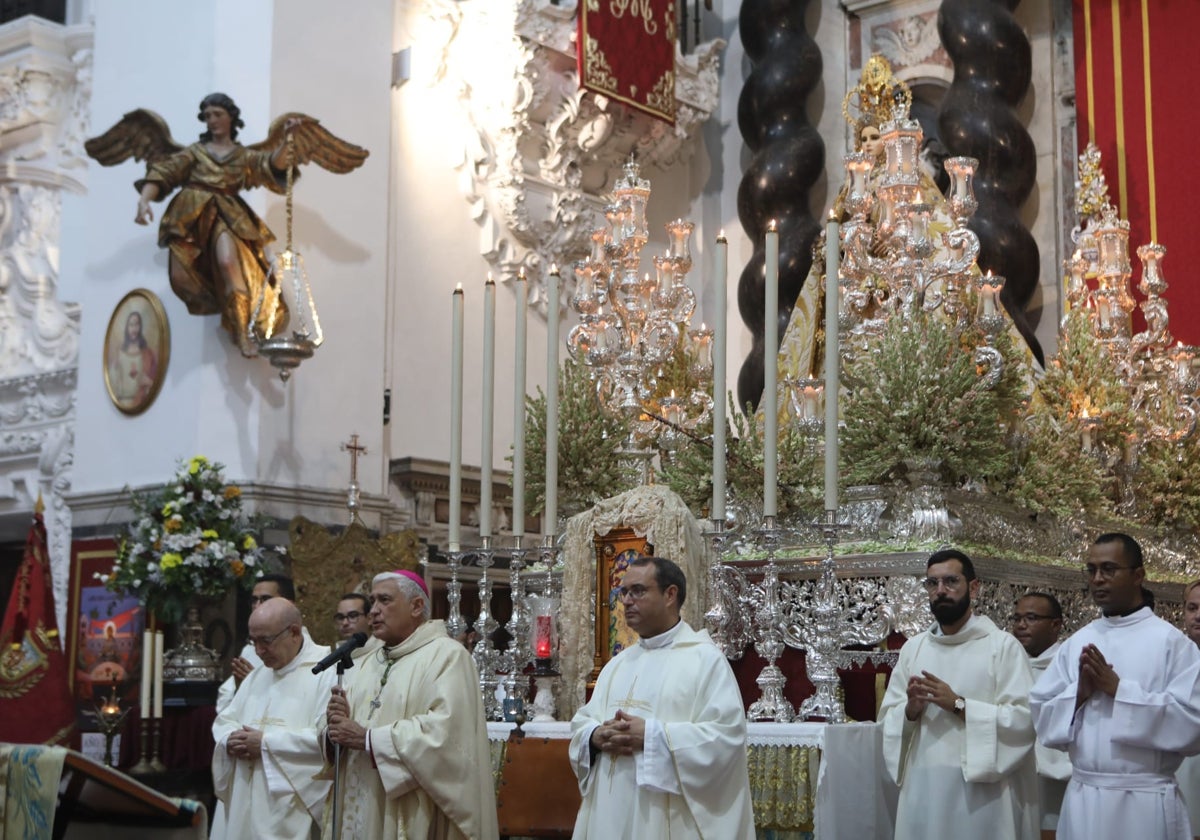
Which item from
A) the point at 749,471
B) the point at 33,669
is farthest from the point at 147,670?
the point at 749,471

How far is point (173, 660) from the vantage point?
32.7 feet

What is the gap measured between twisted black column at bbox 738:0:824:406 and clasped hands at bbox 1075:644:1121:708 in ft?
24.5

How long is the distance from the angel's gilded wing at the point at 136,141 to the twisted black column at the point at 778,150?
4494mm

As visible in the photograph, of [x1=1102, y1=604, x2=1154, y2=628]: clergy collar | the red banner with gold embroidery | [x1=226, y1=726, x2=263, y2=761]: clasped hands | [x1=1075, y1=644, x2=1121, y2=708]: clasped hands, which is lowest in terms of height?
[x1=226, y1=726, x2=263, y2=761]: clasped hands

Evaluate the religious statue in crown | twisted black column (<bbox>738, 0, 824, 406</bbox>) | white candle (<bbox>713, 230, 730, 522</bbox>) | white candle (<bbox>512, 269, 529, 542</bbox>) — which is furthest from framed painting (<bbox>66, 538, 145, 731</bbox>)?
white candle (<bbox>713, 230, 730, 522</bbox>)

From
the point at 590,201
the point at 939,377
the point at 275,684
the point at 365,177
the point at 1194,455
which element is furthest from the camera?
the point at 590,201

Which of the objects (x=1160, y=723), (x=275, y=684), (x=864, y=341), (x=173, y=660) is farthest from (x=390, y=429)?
(x=1160, y=723)

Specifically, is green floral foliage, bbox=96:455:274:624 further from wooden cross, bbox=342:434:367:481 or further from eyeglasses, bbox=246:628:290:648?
eyeglasses, bbox=246:628:290:648

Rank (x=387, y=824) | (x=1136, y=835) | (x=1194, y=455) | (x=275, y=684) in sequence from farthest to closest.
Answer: (x=1194, y=455) < (x=275, y=684) < (x=387, y=824) < (x=1136, y=835)

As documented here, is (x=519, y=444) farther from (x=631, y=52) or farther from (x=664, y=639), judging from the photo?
(x=631, y=52)

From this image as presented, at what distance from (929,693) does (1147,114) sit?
794 centimetres

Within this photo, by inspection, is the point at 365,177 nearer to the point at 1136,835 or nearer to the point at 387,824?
the point at 387,824

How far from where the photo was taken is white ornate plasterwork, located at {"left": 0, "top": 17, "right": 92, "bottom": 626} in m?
12.4

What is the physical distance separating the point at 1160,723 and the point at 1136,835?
1.14 feet
